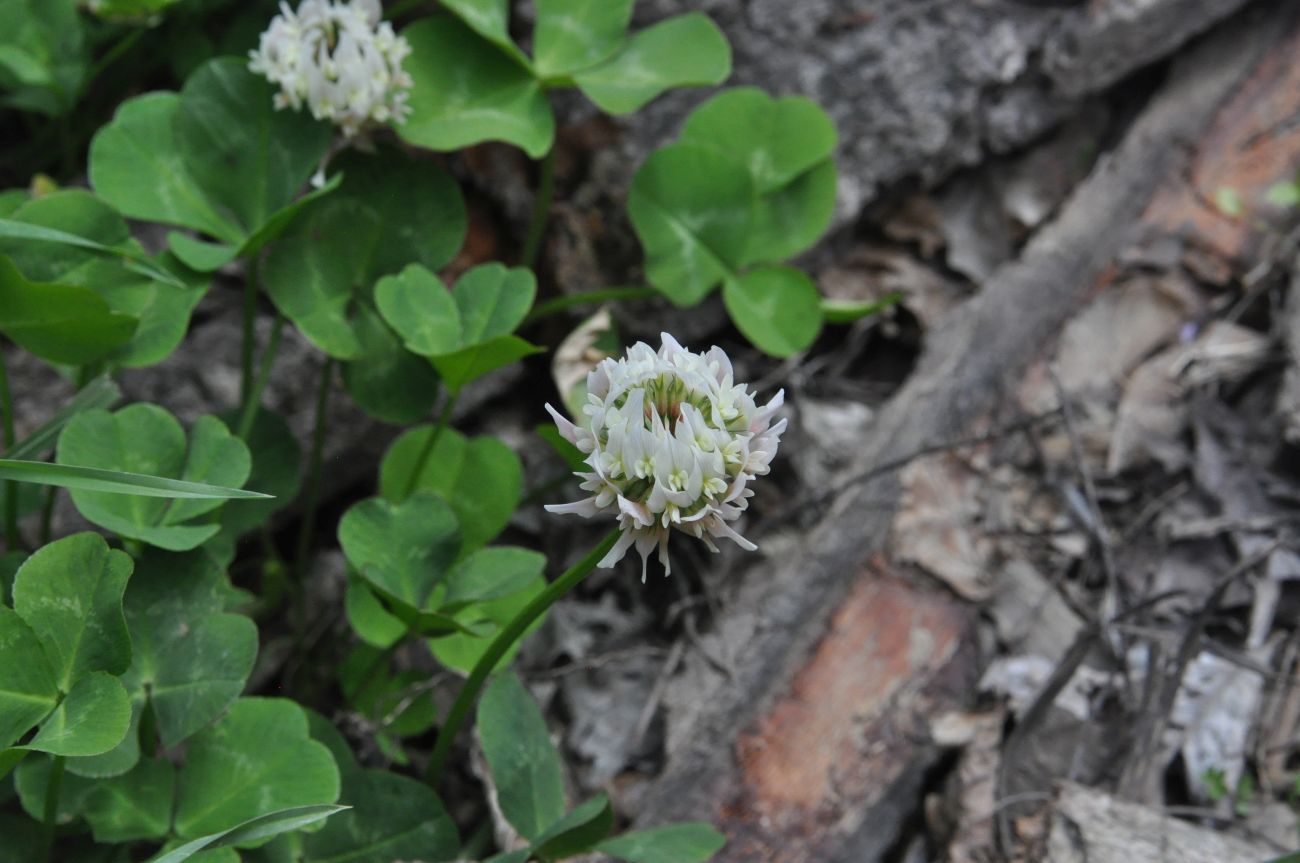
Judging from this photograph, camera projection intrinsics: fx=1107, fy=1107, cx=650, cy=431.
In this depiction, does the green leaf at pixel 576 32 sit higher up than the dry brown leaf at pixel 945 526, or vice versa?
the green leaf at pixel 576 32

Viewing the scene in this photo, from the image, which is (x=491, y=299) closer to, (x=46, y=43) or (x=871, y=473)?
(x=871, y=473)

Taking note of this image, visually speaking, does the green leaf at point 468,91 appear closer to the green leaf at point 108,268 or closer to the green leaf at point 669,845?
the green leaf at point 108,268

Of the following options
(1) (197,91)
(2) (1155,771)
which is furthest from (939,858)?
(1) (197,91)

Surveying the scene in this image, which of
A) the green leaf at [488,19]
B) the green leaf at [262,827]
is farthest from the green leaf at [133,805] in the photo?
the green leaf at [488,19]

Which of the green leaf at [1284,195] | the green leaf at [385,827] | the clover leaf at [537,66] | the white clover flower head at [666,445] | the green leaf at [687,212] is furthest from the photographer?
the green leaf at [1284,195]

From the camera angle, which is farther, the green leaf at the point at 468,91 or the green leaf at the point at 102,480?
the green leaf at the point at 468,91

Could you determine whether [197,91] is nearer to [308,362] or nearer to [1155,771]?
[308,362]

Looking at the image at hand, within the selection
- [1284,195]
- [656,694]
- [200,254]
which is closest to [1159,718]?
[656,694]
